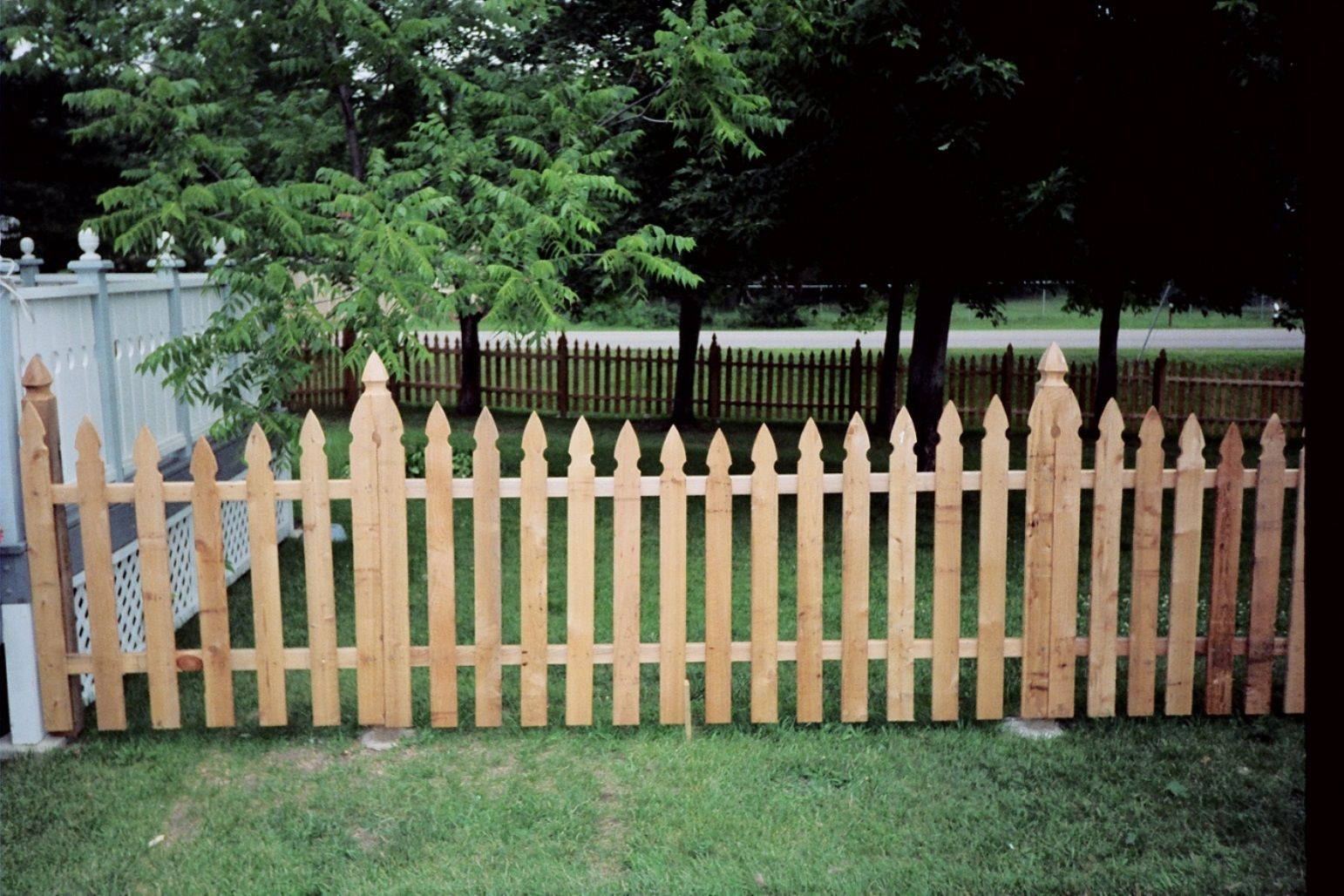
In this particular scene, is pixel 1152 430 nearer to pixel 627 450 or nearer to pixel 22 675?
pixel 627 450

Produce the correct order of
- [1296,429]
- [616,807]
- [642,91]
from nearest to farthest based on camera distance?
[616,807], [642,91], [1296,429]

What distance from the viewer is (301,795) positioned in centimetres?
496

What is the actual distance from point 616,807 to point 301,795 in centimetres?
128

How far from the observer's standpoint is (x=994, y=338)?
35594 millimetres

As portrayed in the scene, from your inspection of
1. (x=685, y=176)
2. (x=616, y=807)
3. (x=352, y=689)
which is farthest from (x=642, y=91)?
(x=616, y=807)

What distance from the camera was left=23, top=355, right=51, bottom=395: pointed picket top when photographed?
528 centimetres

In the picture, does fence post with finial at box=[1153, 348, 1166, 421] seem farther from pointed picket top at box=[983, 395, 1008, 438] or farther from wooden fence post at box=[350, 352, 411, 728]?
wooden fence post at box=[350, 352, 411, 728]

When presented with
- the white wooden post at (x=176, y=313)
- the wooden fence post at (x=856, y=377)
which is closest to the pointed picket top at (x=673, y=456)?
the white wooden post at (x=176, y=313)

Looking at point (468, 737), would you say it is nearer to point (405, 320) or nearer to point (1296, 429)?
point (405, 320)

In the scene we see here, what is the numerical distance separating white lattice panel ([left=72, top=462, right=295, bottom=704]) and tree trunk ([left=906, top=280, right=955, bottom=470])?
21.0 ft

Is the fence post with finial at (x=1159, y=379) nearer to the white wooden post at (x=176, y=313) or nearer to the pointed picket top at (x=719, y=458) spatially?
the white wooden post at (x=176, y=313)

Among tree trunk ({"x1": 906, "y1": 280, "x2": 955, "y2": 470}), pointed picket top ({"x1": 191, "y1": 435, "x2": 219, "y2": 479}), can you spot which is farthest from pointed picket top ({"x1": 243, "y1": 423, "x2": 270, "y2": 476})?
tree trunk ({"x1": 906, "y1": 280, "x2": 955, "y2": 470})

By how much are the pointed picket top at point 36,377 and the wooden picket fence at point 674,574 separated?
0.09 meters

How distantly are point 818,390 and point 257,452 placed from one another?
15144 millimetres
